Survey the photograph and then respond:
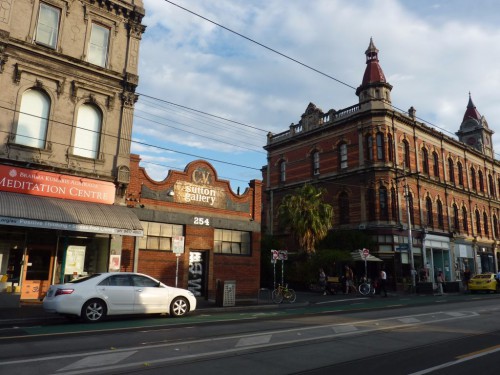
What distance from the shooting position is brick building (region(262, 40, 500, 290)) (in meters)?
33.4

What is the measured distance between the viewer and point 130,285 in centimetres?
1259

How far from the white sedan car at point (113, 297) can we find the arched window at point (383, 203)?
75.7ft

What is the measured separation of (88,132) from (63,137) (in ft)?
4.04

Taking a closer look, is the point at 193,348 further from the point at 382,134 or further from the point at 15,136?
the point at 382,134

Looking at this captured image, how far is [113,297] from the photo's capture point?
12070mm

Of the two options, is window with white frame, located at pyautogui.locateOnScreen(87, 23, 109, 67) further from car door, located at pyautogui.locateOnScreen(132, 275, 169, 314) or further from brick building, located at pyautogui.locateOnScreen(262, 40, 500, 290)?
brick building, located at pyautogui.locateOnScreen(262, 40, 500, 290)

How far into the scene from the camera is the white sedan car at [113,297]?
11391 mm

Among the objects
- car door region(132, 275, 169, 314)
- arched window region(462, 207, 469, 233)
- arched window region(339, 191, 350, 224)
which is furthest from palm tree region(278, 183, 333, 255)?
arched window region(462, 207, 469, 233)

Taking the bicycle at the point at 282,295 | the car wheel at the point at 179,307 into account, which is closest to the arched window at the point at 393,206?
the bicycle at the point at 282,295

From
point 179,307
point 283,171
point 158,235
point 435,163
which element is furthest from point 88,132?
point 435,163

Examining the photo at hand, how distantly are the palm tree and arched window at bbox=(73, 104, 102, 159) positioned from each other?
14887 millimetres

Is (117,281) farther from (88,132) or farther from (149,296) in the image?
(88,132)

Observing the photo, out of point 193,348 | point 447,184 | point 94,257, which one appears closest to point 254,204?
Answer: point 94,257

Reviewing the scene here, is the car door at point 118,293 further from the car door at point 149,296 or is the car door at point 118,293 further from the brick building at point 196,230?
the brick building at point 196,230
